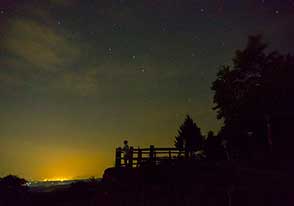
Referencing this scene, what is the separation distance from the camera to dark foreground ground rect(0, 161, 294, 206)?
17969 mm

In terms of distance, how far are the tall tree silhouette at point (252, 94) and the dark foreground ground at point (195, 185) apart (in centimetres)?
670

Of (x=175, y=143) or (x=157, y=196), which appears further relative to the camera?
(x=175, y=143)

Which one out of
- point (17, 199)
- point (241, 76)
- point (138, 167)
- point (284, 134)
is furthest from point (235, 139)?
point (17, 199)

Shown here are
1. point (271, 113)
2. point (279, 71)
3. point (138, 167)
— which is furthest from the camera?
point (279, 71)

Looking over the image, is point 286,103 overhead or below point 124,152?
overhead

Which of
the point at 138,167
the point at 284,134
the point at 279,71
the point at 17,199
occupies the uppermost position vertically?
the point at 279,71

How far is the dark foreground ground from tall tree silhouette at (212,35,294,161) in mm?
6703

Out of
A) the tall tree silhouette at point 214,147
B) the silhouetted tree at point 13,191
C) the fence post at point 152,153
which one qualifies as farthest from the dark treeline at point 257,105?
the silhouetted tree at point 13,191

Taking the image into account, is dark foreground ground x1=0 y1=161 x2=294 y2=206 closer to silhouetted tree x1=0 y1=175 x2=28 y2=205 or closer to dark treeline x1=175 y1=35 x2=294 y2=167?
dark treeline x1=175 y1=35 x2=294 y2=167

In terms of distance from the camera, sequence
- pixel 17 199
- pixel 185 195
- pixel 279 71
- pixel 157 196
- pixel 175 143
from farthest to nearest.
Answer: pixel 175 143 < pixel 17 199 < pixel 279 71 < pixel 157 196 < pixel 185 195

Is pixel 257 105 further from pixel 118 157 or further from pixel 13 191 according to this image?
pixel 13 191

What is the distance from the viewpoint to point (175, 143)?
68188 millimetres

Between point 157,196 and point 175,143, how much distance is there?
4520 centimetres

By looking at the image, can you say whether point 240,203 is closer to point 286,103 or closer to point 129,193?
point 129,193
